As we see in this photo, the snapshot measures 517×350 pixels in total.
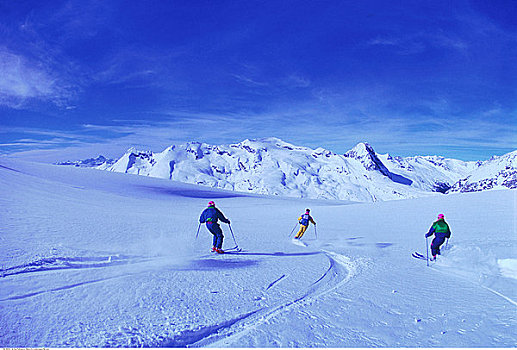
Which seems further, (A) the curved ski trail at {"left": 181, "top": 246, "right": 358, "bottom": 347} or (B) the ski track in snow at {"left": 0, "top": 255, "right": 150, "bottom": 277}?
(B) the ski track in snow at {"left": 0, "top": 255, "right": 150, "bottom": 277}

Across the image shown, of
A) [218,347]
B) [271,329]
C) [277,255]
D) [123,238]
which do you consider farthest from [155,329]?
[123,238]

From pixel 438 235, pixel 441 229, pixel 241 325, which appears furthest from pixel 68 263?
pixel 441 229

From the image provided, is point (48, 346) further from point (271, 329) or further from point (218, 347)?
point (271, 329)

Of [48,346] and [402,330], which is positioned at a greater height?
[402,330]

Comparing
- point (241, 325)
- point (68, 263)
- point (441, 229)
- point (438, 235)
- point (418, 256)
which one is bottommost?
point (68, 263)

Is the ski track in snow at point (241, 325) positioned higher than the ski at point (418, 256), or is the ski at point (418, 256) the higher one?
the ski at point (418, 256)

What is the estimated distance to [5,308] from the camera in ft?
14.6

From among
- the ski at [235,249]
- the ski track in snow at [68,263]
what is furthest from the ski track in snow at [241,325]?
the ski track in snow at [68,263]

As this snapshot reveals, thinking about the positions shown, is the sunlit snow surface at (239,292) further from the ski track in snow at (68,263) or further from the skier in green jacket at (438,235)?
the skier in green jacket at (438,235)

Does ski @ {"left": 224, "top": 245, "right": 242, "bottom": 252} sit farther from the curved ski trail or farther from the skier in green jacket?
the skier in green jacket

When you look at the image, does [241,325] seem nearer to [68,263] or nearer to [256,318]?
[256,318]

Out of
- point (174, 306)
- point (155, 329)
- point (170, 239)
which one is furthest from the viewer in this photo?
point (170, 239)

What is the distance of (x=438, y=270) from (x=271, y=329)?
21.0 feet

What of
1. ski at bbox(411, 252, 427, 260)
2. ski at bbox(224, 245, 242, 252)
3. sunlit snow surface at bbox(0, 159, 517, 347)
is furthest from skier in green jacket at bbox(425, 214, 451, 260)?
ski at bbox(224, 245, 242, 252)
